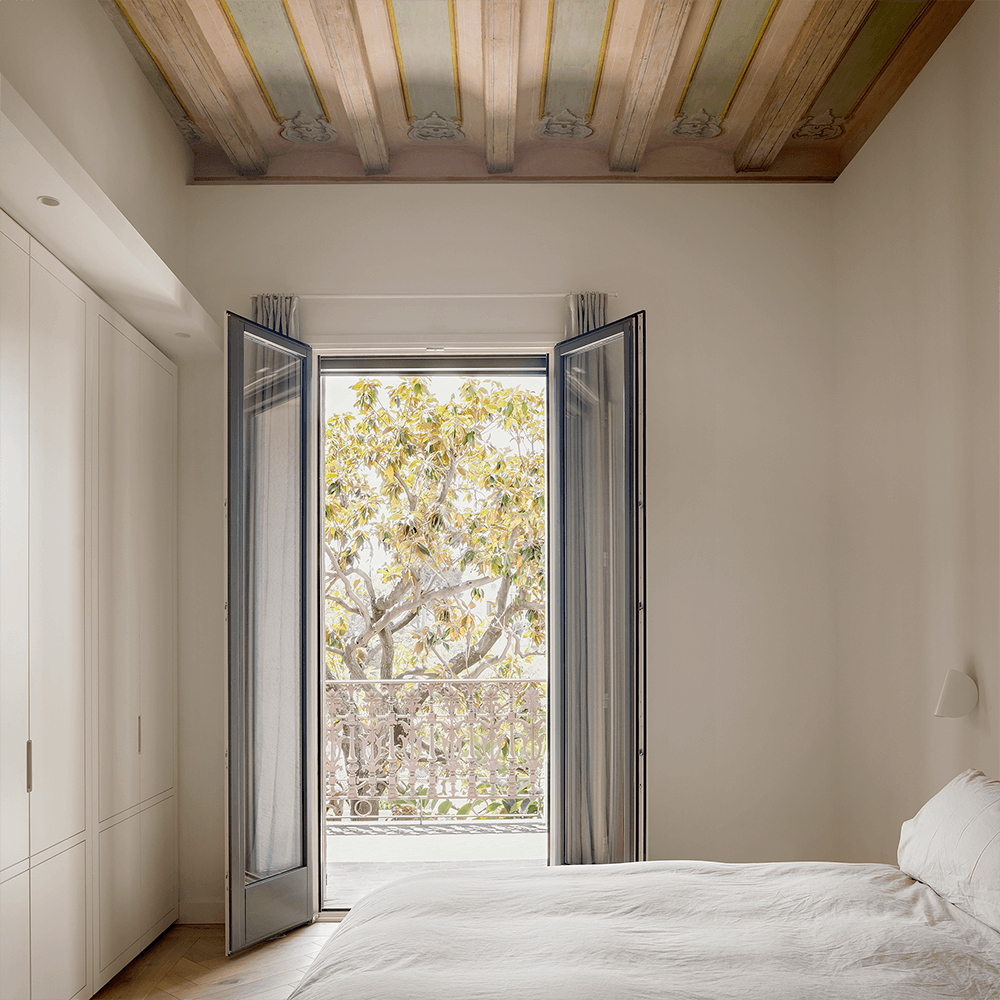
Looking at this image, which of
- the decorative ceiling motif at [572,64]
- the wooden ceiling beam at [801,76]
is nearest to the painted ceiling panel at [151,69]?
the decorative ceiling motif at [572,64]

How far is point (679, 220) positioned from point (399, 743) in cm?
361

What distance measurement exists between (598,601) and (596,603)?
12 millimetres

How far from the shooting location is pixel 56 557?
2484 millimetres

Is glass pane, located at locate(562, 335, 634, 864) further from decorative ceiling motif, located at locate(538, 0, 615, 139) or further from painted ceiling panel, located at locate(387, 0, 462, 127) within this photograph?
painted ceiling panel, located at locate(387, 0, 462, 127)

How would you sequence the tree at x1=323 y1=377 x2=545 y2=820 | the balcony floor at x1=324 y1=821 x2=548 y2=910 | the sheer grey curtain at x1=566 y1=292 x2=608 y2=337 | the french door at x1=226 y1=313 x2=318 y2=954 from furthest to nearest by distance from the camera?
1. the tree at x1=323 y1=377 x2=545 y2=820
2. the balcony floor at x1=324 y1=821 x2=548 y2=910
3. the sheer grey curtain at x1=566 y1=292 x2=608 y2=337
4. the french door at x1=226 y1=313 x2=318 y2=954

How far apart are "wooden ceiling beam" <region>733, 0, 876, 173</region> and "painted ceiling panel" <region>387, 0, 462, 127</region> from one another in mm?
1238

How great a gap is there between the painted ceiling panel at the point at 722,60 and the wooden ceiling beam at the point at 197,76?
181cm

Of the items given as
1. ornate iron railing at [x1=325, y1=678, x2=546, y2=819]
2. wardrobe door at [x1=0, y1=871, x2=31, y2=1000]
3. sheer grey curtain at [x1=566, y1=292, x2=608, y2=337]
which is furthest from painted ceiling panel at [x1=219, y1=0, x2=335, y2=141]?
ornate iron railing at [x1=325, y1=678, x2=546, y2=819]

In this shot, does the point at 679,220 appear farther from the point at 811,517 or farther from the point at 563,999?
the point at 563,999

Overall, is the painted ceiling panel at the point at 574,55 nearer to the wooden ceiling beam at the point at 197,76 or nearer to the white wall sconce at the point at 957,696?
the wooden ceiling beam at the point at 197,76

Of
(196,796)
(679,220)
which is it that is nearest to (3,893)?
(196,796)

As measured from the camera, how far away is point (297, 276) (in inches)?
143

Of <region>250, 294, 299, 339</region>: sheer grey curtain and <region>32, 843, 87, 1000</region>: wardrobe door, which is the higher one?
<region>250, 294, 299, 339</region>: sheer grey curtain

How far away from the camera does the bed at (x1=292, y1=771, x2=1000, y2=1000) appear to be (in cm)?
150
